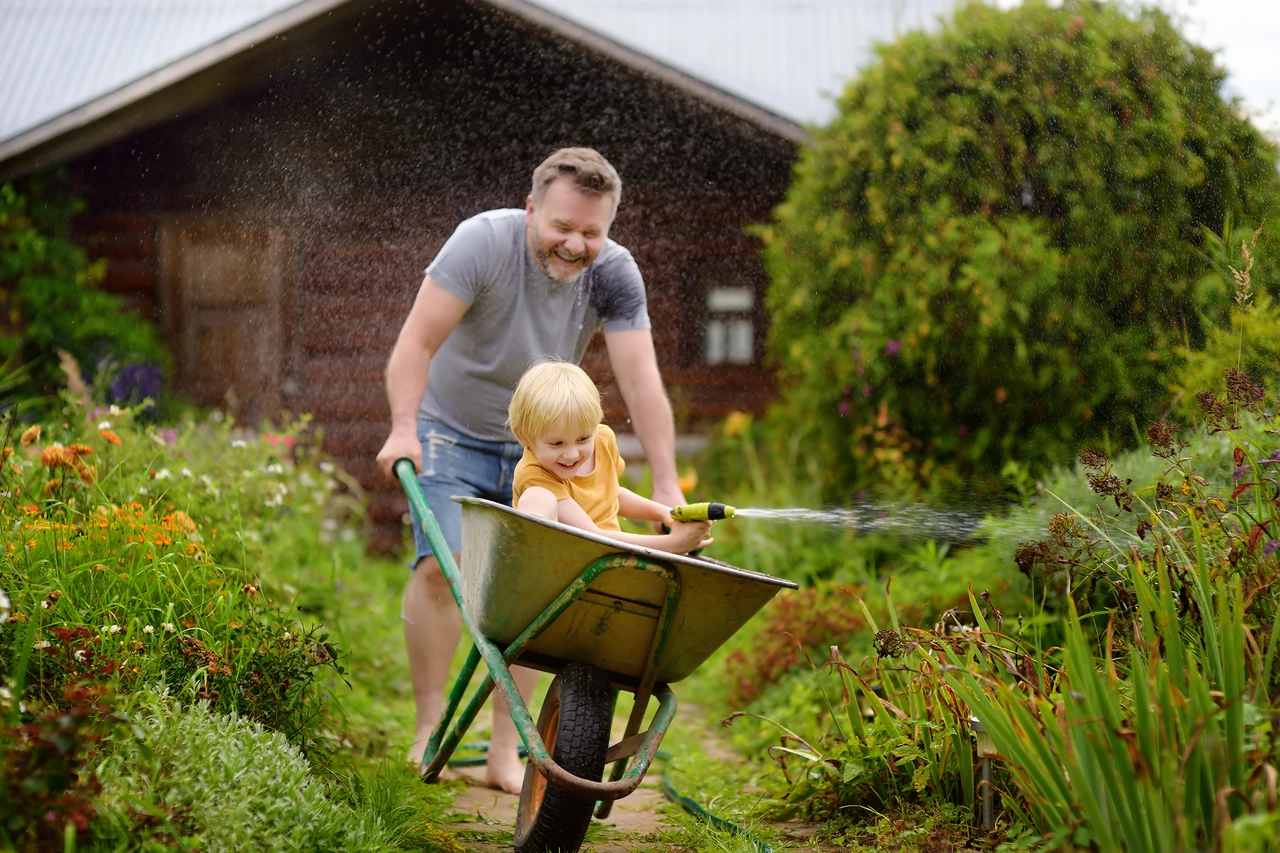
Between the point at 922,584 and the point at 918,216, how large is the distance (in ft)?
5.61

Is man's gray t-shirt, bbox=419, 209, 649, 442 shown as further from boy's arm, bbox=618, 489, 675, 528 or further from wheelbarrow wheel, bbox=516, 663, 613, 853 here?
wheelbarrow wheel, bbox=516, 663, 613, 853

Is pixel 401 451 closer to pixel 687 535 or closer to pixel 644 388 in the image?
pixel 644 388

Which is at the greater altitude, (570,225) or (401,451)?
(570,225)

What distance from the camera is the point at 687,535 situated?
2225 millimetres

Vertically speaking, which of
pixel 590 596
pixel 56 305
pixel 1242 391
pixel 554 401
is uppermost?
pixel 56 305

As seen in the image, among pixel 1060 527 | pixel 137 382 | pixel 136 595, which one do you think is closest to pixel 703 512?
pixel 1060 527

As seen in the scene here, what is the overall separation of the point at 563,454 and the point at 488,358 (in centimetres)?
72

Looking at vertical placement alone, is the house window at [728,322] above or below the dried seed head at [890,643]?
above

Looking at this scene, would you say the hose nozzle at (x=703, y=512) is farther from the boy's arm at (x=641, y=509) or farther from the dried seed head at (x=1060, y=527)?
the dried seed head at (x=1060, y=527)

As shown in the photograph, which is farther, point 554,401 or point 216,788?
point 554,401

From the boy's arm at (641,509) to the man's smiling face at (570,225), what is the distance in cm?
60

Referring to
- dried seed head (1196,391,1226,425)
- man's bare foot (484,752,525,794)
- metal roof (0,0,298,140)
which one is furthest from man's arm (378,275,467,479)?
metal roof (0,0,298,140)

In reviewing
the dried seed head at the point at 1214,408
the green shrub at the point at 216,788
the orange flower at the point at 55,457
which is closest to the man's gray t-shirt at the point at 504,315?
the orange flower at the point at 55,457

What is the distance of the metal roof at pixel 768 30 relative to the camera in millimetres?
8227
